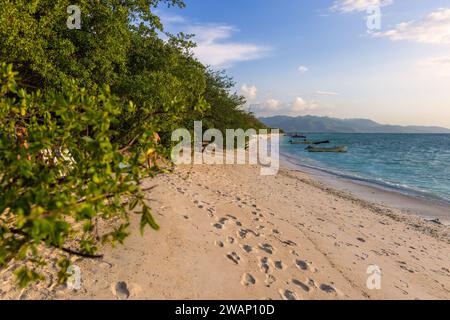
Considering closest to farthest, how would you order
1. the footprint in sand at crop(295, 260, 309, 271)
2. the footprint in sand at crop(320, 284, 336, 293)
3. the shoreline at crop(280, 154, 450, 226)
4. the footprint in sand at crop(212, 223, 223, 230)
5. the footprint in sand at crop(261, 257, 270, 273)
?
1. the footprint in sand at crop(320, 284, 336, 293)
2. the footprint in sand at crop(261, 257, 270, 273)
3. the footprint in sand at crop(295, 260, 309, 271)
4. the footprint in sand at crop(212, 223, 223, 230)
5. the shoreline at crop(280, 154, 450, 226)

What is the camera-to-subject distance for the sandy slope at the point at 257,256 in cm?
498

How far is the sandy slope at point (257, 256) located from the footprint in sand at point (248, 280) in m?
0.02

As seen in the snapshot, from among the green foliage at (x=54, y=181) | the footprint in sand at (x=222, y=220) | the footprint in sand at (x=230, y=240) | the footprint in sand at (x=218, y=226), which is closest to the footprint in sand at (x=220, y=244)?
the footprint in sand at (x=230, y=240)

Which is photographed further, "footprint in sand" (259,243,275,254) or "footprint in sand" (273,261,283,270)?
"footprint in sand" (259,243,275,254)

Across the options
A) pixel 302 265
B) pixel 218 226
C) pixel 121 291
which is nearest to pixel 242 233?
pixel 218 226

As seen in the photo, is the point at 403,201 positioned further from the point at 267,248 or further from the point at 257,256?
the point at 257,256

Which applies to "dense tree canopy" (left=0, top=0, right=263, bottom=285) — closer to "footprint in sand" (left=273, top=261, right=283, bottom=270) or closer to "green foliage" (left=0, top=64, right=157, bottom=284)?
"green foliage" (left=0, top=64, right=157, bottom=284)

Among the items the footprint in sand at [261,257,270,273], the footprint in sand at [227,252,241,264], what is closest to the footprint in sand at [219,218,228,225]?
the footprint in sand at [227,252,241,264]

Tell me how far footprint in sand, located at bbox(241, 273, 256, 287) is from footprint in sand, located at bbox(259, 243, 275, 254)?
3.98 ft

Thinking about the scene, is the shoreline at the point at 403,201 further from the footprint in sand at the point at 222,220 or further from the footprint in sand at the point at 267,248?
the footprint in sand at the point at 222,220

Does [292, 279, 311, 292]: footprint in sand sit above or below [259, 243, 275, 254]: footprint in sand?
below

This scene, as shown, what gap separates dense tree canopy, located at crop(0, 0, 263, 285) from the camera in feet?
8.17

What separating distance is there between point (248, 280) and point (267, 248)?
5.02ft

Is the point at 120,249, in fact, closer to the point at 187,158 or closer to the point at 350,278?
the point at 350,278
